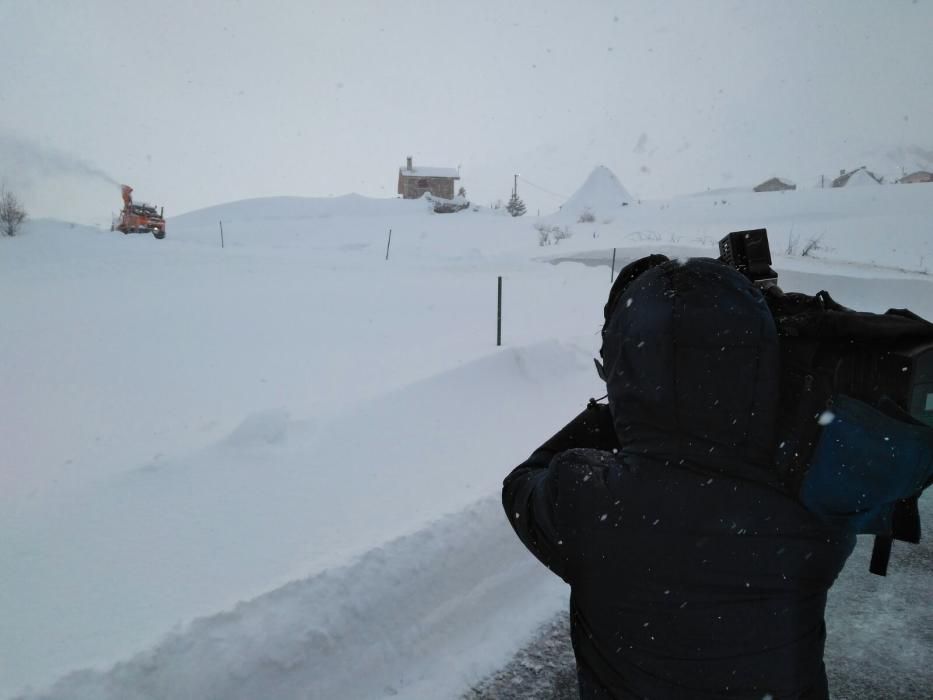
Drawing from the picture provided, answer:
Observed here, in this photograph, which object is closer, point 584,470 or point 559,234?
point 584,470

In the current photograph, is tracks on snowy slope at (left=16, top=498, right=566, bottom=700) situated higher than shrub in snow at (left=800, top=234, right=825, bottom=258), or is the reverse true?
shrub in snow at (left=800, top=234, right=825, bottom=258)

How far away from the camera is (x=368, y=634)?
2.81 meters

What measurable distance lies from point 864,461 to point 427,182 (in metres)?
62.9

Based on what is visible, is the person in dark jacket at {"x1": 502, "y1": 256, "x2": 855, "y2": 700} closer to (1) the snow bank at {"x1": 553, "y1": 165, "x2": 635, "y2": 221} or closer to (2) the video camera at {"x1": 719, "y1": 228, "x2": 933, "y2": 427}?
(2) the video camera at {"x1": 719, "y1": 228, "x2": 933, "y2": 427}

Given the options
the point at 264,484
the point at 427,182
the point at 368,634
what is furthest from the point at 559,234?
the point at 427,182

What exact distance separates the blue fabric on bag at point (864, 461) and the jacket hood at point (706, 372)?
0.10 meters

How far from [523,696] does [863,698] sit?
1.57m

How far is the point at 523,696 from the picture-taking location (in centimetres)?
259

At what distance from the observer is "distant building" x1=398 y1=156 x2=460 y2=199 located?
60688 millimetres

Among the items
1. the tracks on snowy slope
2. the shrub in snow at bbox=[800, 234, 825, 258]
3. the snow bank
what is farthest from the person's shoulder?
the snow bank

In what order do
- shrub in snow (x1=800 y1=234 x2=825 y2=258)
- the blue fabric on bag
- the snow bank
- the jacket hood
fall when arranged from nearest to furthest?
the blue fabric on bag → the jacket hood → shrub in snow (x1=800 y1=234 x2=825 y2=258) → the snow bank

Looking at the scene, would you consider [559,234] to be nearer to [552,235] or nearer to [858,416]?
[552,235]

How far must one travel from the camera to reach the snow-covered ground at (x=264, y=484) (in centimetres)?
259

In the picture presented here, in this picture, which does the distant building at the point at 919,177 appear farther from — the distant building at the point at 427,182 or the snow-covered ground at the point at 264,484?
the snow-covered ground at the point at 264,484
